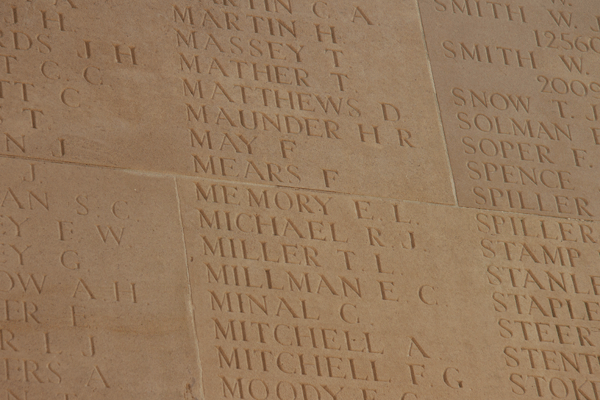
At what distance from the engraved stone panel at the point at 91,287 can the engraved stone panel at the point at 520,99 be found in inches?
82.5

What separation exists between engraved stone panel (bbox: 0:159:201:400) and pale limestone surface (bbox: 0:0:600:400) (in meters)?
0.01

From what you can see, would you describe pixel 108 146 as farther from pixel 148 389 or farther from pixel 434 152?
pixel 434 152

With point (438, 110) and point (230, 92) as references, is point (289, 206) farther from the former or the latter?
point (438, 110)

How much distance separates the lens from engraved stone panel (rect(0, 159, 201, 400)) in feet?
23.1

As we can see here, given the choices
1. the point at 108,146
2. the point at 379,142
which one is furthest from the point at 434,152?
the point at 108,146

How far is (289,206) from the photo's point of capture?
8.03 m

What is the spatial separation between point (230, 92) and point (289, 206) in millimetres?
848

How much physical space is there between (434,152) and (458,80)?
0.66m

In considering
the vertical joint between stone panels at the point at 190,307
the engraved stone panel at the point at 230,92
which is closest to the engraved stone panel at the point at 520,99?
the engraved stone panel at the point at 230,92

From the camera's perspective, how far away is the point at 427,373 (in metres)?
7.75

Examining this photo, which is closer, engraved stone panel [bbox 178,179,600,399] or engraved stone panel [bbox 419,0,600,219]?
engraved stone panel [bbox 178,179,600,399]

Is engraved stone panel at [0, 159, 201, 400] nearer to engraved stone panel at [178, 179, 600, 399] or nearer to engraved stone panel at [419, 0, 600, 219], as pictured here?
engraved stone panel at [178, 179, 600, 399]

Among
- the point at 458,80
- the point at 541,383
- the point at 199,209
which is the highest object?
the point at 458,80

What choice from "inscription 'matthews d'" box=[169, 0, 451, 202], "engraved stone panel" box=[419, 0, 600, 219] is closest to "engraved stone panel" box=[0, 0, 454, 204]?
"inscription 'matthews d'" box=[169, 0, 451, 202]
